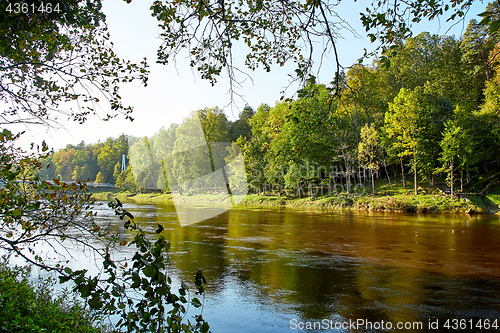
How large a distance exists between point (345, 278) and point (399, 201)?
20.4 m

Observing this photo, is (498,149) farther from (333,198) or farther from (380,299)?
(380,299)

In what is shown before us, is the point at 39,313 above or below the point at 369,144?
below

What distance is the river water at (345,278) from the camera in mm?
6270

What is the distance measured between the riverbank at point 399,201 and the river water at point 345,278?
8347mm

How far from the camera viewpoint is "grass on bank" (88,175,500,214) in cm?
2409

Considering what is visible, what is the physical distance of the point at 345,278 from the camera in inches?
345

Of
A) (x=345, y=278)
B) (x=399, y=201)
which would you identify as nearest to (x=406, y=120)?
(x=399, y=201)

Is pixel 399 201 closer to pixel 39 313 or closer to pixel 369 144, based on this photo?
pixel 369 144

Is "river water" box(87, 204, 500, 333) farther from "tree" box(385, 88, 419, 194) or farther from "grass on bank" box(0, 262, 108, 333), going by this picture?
"tree" box(385, 88, 419, 194)

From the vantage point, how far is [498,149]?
29406 mm

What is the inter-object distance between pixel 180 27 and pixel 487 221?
2265 centimetres

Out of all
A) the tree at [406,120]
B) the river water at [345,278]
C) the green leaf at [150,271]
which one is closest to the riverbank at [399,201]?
the tree at [406,120]

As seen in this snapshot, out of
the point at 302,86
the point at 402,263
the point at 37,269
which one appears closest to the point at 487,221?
the point at 402,263

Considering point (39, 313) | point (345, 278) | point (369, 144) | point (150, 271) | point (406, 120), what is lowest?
point (345, 278)
